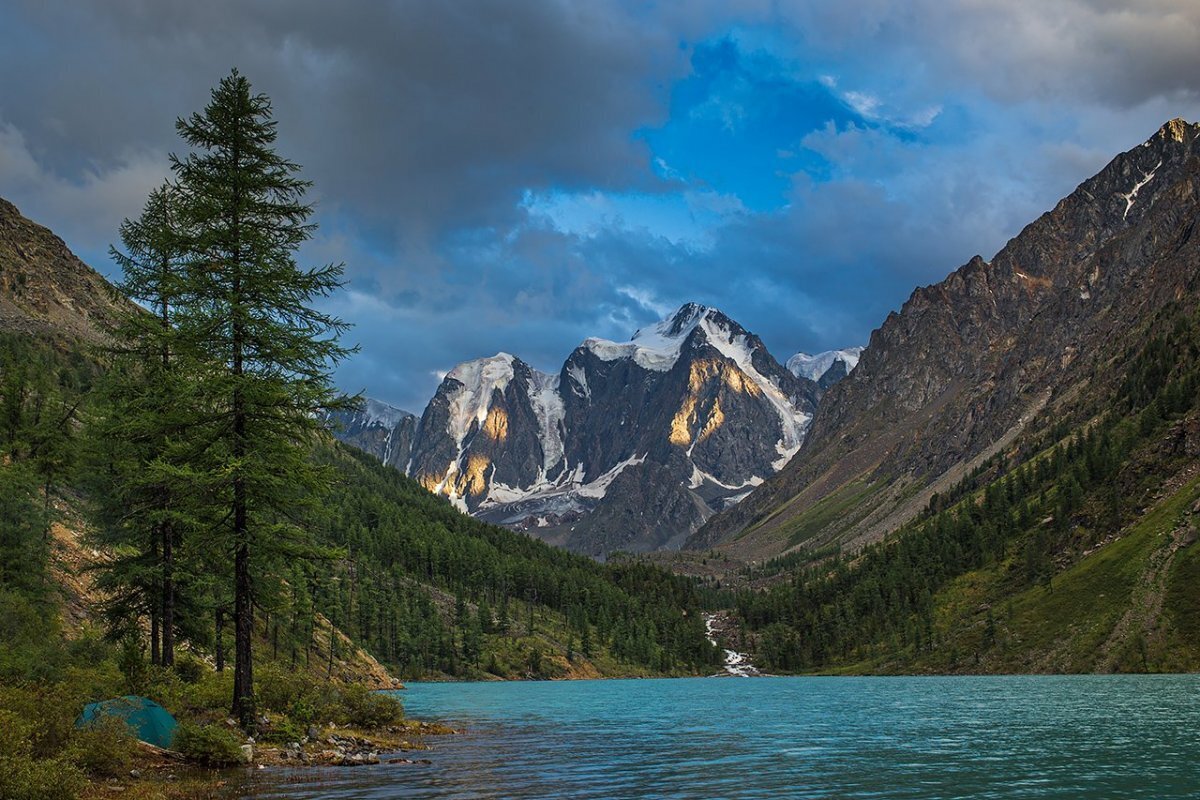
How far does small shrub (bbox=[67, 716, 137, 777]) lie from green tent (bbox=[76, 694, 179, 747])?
5.56 ft

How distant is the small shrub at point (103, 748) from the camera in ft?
92.1

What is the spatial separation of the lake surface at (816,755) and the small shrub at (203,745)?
5.93 feet

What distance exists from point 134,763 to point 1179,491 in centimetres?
21173

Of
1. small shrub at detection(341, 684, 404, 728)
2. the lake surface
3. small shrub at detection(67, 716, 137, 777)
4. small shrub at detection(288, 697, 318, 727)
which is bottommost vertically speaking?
the lake surface

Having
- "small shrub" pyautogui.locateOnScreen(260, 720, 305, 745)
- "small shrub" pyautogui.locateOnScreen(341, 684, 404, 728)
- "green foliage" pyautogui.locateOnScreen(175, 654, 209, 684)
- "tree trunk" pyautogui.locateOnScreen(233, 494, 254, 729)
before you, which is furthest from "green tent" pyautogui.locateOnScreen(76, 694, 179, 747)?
"small shrub" pyautogui.locateOnScreen(341, 684, 404, 728)

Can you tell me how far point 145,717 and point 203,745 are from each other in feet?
9.35

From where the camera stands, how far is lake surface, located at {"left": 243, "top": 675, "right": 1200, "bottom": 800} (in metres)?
33.3

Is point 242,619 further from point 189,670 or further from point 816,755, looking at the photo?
point 816,755

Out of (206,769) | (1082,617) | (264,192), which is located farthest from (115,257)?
(1082,617)

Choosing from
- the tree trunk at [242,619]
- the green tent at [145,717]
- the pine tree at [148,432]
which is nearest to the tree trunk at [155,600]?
the pine tree at [148,432]

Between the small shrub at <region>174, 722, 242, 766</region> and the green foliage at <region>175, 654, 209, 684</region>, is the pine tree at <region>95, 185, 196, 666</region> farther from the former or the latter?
the small shrub at <region>174, 722, 242, 766</region>

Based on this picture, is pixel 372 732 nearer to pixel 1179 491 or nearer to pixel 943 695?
pixel 943 695

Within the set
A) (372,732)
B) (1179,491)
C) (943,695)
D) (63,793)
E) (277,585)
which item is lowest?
(943,695)

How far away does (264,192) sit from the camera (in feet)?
136
